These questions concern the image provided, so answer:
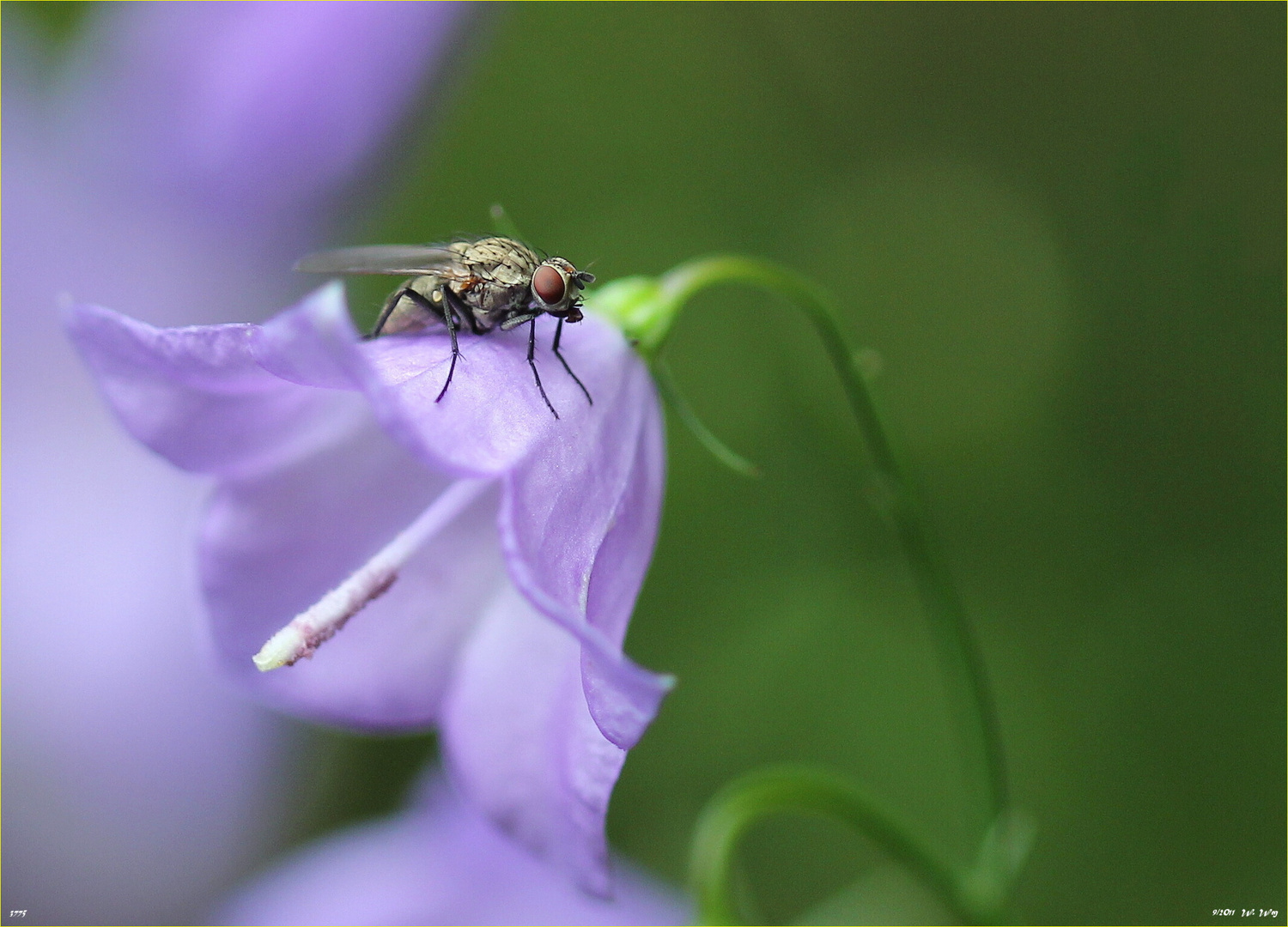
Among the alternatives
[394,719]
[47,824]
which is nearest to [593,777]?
[394,719]

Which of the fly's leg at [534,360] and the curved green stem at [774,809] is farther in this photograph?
the curved green stem at [774,809]

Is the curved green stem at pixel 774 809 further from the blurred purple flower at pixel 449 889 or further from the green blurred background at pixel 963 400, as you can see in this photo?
the green blurred background at pixel 963 400

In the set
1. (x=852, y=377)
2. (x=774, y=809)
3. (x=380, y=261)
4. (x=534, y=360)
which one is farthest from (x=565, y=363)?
(x=774, y=809)

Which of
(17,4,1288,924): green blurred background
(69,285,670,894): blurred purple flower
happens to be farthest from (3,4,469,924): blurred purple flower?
(69,285,670,894): blurred purple flower

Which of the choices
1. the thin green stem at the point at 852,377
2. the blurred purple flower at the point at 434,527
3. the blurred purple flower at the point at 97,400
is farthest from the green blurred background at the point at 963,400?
the blurred purple flower at the point at 434,527

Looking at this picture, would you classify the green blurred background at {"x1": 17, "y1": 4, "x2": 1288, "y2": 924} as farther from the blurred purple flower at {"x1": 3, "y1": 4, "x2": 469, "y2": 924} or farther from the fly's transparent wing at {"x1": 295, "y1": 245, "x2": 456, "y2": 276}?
the fly's transparent wing at {"x1": 295, "y1": 245, "x2": 456, "y2": 276}

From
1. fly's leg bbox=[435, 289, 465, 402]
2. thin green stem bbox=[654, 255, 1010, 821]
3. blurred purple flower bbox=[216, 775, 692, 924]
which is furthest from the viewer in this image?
blurred purple flower bbox=[216, 775, 692, 924]
